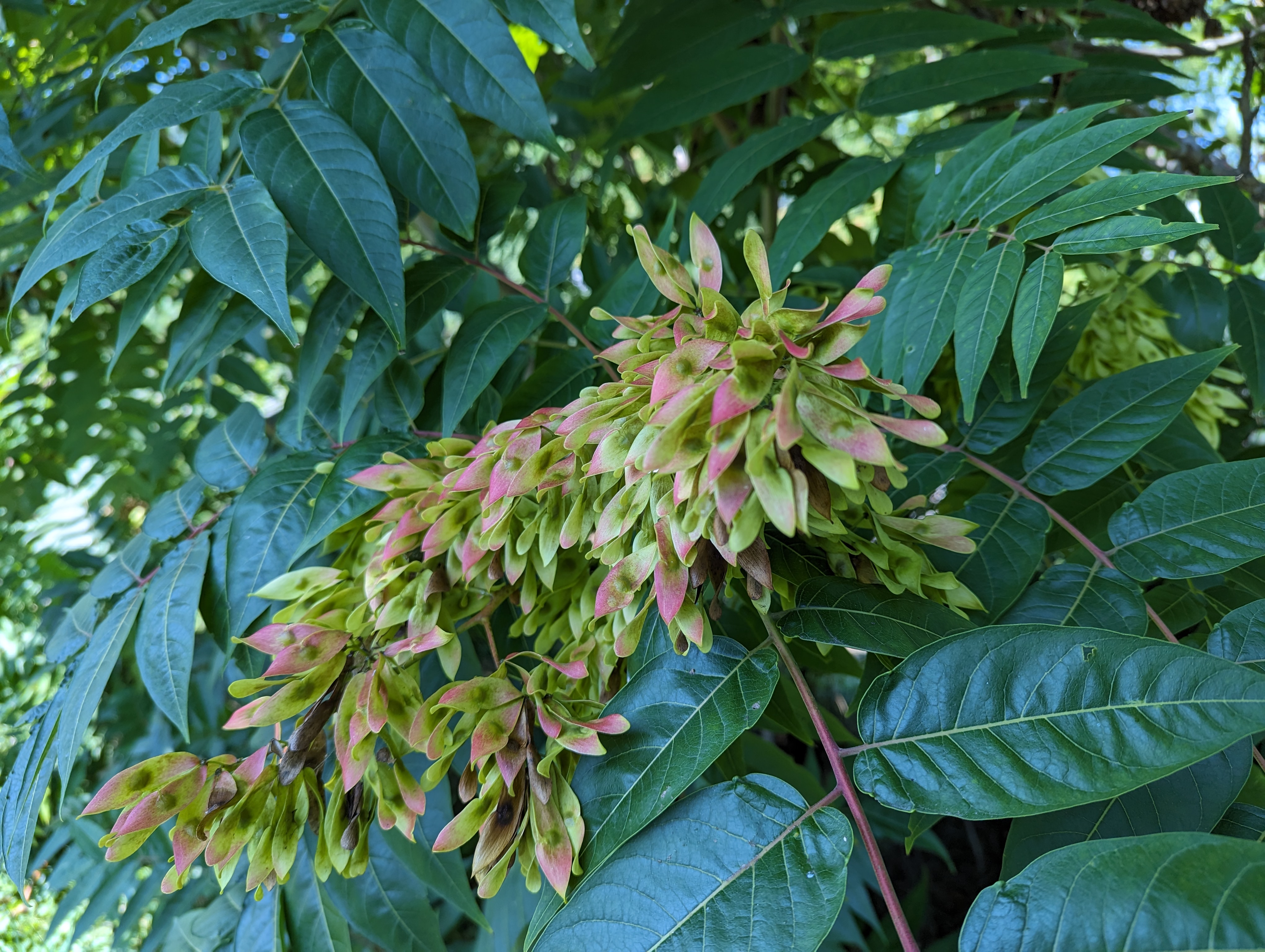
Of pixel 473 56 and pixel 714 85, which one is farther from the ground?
pixel 473 56

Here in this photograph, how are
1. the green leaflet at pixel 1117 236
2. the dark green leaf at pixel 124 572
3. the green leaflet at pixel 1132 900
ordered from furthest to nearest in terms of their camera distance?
1. the dark green leaf at pixel 124 572
2. the green leaflet at pixel 1117 236
3. the green leaflet at pixel 1132 900

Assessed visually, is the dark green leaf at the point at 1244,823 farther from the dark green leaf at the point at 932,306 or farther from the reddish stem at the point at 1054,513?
the dark green leaf at the point at 932,306

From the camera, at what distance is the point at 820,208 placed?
32.3 inches

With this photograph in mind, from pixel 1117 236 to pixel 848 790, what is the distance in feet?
Result: 1.49

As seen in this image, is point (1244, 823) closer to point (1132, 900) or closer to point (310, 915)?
point (1132, 900)

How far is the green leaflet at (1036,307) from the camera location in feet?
1.81

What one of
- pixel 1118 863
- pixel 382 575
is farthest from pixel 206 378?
pixel 1118 863

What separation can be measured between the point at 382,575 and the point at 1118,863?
0.47 m

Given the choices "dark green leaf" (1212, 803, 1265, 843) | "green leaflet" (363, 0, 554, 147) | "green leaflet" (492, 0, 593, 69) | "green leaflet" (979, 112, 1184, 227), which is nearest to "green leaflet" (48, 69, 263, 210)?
"green leaflet" (363, 0, 554, 147)

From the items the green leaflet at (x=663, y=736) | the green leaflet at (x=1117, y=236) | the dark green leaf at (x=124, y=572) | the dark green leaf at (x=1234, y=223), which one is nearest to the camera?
the green leaflet at (x=663, y=736)

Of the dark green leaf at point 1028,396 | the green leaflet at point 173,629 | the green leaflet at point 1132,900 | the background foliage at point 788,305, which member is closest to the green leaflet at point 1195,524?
the background foliage at point 788,305

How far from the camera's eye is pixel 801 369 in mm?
409

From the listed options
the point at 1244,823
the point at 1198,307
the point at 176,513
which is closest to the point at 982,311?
the point at 1244,823

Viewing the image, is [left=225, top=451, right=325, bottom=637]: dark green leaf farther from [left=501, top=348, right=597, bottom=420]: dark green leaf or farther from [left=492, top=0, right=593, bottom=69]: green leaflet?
[left=492, top=0, right=593, bottom=69]: green leaflet
